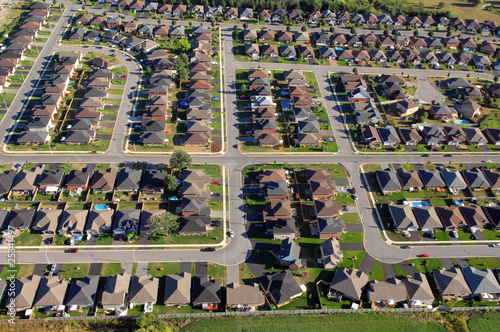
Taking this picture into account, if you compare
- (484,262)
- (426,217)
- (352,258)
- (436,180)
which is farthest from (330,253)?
(436,180)

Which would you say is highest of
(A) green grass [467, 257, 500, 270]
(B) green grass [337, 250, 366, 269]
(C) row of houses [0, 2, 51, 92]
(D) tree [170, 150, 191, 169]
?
(C) row of houses [0, 2, 51, 92]

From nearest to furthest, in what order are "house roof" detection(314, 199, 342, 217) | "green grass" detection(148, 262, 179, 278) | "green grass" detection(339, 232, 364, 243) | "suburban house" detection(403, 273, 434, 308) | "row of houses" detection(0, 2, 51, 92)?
"suburban house" detection(403, 273, 434, 308)
"green grass" detection(148, 262, 179, 278)
"green grass" detection(339, 232, 364, 243)
"house roof" detection(314, 199, 342, 217)
"row of houses" detection(0, 2, 51, 92)

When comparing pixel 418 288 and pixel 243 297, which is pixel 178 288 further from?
pixel 418 288

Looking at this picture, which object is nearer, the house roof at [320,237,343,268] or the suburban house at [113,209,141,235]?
the house roof at [320,237,343,268]

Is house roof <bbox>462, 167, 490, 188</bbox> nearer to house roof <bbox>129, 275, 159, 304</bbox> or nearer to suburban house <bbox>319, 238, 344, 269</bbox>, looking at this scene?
suburban house <bbox>319, 238, 344, 269</bbox>

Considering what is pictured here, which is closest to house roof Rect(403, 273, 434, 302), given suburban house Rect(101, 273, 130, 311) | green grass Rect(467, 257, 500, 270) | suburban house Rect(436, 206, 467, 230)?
green grass Rect(467, 257, 500, 270)

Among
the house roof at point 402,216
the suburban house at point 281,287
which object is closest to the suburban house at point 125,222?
the suburban house at point 281,287

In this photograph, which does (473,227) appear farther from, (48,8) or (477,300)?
(48,8)
